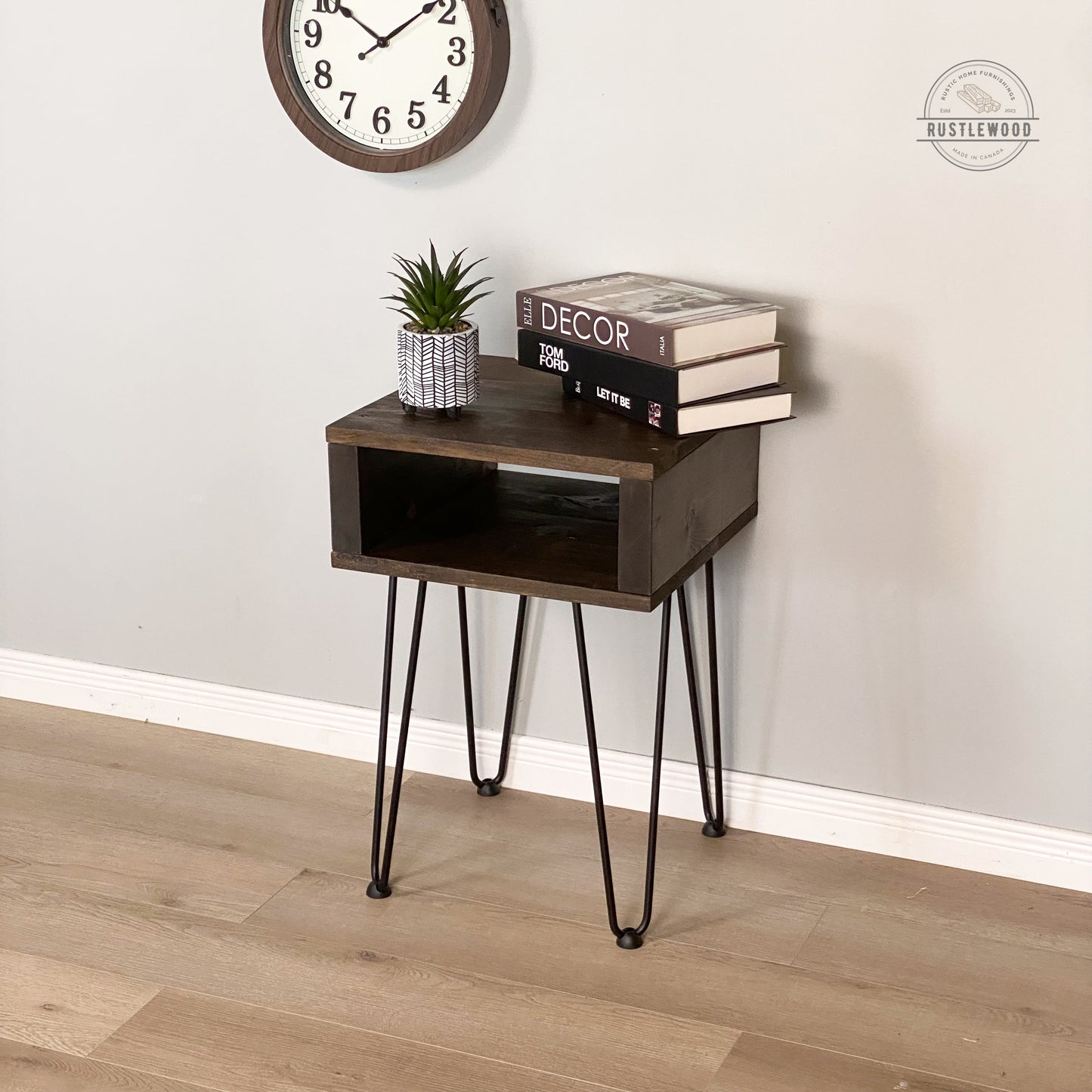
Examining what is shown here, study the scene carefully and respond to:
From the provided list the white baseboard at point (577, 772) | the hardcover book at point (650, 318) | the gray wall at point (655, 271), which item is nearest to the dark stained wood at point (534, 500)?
the hardcover book at point (650, 318)

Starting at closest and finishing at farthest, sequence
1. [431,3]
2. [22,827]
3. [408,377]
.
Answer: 1. [408,377]
2. [431,3]
3. [22,827]

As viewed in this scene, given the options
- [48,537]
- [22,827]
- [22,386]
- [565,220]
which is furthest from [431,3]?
[22,827]

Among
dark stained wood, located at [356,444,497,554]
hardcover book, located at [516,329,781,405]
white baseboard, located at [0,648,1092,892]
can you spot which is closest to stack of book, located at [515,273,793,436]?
hardcover book, located at [516,329,781,405]

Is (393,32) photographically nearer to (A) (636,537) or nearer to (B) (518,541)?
(B) (518,541)

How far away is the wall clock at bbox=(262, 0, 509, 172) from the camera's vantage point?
1.98 metres

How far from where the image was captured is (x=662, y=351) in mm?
1704

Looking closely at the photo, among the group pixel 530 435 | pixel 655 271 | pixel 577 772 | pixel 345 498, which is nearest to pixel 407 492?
pixel 345 498

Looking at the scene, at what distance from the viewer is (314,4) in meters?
2.05

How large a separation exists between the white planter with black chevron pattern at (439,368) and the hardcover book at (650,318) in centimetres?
11

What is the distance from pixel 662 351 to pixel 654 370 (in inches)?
1.1

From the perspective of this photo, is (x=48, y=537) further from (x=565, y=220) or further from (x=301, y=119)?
(x=565, y=220)

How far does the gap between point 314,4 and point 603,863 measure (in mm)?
1320

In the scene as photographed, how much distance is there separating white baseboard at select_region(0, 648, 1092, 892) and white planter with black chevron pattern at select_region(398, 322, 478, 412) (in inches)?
28.4

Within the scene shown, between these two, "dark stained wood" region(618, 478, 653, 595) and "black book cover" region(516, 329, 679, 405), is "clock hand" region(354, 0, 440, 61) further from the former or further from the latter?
"dark stained wood" region(618, 478, 653, 595)
